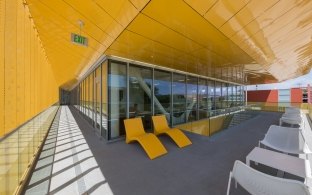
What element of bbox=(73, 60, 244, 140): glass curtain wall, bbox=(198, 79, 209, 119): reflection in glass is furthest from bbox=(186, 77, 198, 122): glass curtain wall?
bbox=(198, 79, 209, 119): reflection in glass

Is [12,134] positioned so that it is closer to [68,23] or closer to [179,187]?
[68,23]

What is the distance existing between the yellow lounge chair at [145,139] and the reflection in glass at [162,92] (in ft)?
6.51

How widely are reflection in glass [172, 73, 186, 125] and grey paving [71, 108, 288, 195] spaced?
2841 millimetres

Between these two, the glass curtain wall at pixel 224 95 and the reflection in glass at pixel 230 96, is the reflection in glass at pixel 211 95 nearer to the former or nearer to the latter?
the glass curtain wall at pixel 224 95

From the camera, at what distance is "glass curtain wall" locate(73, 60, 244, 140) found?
572 centimetres

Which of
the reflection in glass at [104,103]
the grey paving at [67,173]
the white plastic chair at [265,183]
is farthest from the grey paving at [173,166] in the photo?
the white plastic chair at [265,183]

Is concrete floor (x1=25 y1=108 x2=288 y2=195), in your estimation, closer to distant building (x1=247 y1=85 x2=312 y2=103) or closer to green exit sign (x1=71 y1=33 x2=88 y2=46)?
green exit sign (x1=71 y1=33 x2=88 y2=46)

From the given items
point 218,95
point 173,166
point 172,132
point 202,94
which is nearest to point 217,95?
point 218,95

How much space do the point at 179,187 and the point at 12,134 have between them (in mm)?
2748

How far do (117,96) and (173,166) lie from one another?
3451 millimetres

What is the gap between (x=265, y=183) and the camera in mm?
1640

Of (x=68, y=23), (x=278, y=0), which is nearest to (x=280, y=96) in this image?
(x=278, y=0)

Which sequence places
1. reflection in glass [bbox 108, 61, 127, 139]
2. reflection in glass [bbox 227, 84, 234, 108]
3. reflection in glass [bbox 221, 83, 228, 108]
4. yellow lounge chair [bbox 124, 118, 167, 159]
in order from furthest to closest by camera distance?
reflection in glass [bbox 227, 84, 234, 108] < reflection in glass [bbox 221, 83, 228, 108] < reflection in glass [bbox 108, 61, 127, 139] < yellow lounge chair [bbox 124, 118, 167, 159]

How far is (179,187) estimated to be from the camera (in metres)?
2.68
